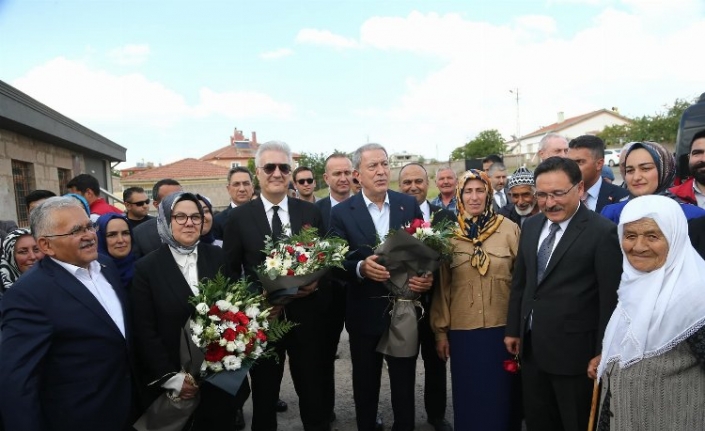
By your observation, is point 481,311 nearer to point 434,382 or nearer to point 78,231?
point 434,382

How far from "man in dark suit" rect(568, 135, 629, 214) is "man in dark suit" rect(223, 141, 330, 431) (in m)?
2.48

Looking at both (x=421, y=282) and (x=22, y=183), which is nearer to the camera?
(x=421, y=282)

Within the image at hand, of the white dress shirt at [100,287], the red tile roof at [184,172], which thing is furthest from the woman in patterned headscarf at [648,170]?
the red tile roof at [184,172]

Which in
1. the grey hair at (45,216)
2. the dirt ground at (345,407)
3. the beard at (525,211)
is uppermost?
the grey hair at (45,216)

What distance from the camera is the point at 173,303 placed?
3.12 m

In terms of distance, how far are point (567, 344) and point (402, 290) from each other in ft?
4.02

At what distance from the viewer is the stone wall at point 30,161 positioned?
28.8 ft

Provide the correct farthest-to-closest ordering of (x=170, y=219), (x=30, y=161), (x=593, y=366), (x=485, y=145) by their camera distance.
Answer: (x=485, y=145), (x=30, y=161), (x=170, y=219), (x=593, y=366)

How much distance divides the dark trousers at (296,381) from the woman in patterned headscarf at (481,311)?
3.49 feet

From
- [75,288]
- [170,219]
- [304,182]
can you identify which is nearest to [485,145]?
[304,182]

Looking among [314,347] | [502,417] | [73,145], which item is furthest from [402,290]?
[73,145]

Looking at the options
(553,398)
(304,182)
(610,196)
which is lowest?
(553,398)

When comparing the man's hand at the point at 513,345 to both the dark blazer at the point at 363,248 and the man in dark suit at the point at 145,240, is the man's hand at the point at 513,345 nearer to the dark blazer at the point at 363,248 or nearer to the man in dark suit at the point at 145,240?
the dark blazer at the point at 363,248

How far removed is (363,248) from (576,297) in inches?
64.7
